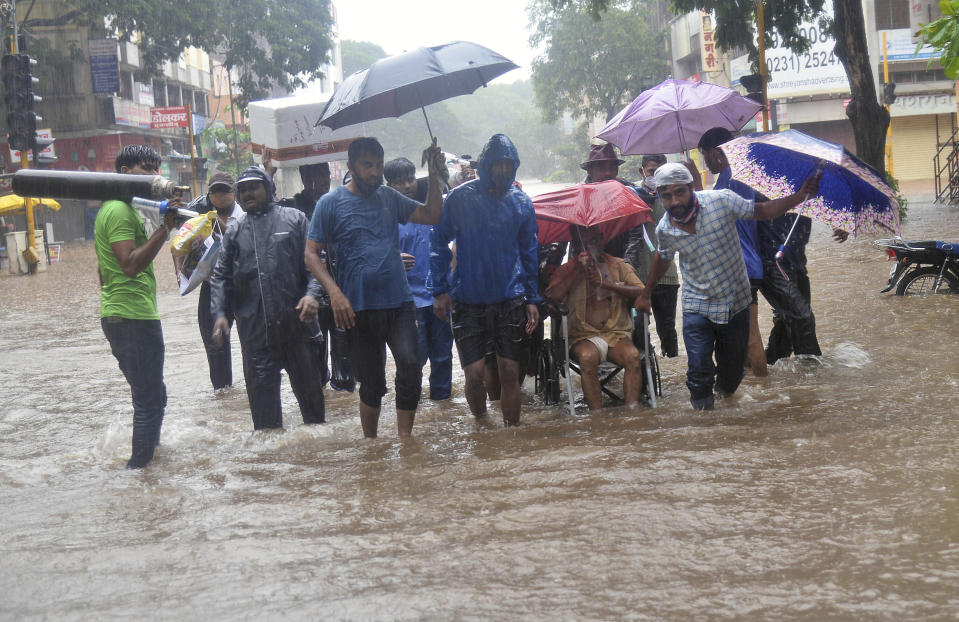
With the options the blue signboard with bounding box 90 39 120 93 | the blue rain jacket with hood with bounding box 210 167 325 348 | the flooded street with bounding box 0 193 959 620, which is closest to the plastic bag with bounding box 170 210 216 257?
the blue rain jacket with hood with bounding box 210 167 325 348

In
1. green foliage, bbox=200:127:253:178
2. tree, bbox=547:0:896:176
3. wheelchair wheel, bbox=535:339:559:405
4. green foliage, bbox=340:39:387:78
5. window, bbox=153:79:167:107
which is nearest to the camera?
wheelchair wheel, bbox=535:339:559:405

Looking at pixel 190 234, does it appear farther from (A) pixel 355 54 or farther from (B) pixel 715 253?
(A) pixel 355 54

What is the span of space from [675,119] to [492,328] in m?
3.40

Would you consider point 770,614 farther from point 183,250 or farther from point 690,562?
point 183,250

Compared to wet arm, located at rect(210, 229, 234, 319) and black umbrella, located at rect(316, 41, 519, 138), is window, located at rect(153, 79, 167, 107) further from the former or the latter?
wet arm, located at rect(210, 229, 234, 319)

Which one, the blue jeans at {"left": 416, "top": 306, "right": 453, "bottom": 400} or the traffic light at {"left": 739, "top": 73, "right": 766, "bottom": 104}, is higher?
the traffic light at {"left": 739, "top": 73, "right": 766, "bottom": 104}

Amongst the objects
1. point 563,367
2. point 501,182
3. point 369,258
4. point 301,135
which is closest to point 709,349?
point 563,367

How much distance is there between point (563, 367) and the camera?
22.4 feet

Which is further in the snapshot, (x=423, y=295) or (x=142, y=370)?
(x=423, y=295)

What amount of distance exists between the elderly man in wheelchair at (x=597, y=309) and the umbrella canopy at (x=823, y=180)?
980 mm

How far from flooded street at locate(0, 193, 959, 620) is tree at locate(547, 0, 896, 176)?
29.5 feet

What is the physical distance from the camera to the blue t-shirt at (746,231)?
6.97 meters

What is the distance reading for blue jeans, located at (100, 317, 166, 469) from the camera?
5.71 m

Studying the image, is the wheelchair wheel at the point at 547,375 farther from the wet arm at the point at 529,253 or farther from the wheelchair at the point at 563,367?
the wet arm at the point at 529,253
